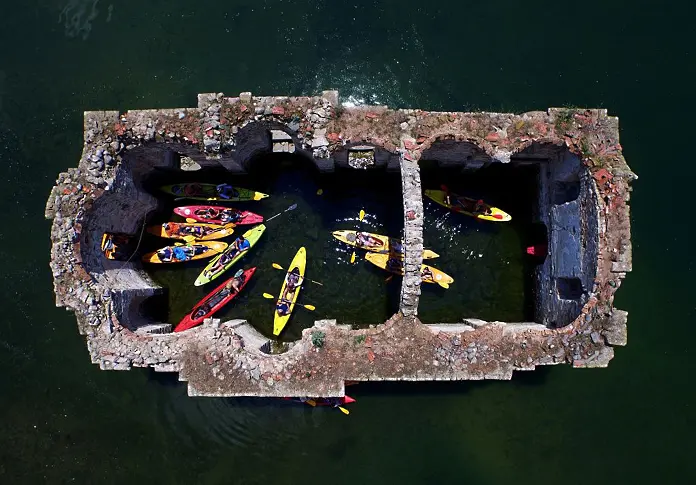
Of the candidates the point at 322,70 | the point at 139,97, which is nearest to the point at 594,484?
the point at 322,70

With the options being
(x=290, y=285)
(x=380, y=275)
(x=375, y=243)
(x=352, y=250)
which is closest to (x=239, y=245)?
(x=290, y=285)

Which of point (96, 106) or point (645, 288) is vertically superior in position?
point (96, 106)

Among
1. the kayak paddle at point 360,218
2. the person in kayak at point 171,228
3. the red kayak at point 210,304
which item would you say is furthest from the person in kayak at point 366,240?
the person in kayak at point 171,228

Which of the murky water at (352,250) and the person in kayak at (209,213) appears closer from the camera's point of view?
the person in kayak at (209,213)

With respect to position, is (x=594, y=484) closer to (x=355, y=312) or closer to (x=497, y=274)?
(x=497, y=274)

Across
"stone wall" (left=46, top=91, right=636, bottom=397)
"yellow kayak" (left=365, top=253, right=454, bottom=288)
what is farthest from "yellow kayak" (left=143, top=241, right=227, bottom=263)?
"yellow kayak" (left=365, top=253, right=454, bottom=288)

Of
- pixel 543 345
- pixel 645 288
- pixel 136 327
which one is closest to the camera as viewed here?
pixel 543 345

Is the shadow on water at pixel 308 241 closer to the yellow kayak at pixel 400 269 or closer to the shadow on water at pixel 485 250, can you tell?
the yellow kayak at pixel 400 269
